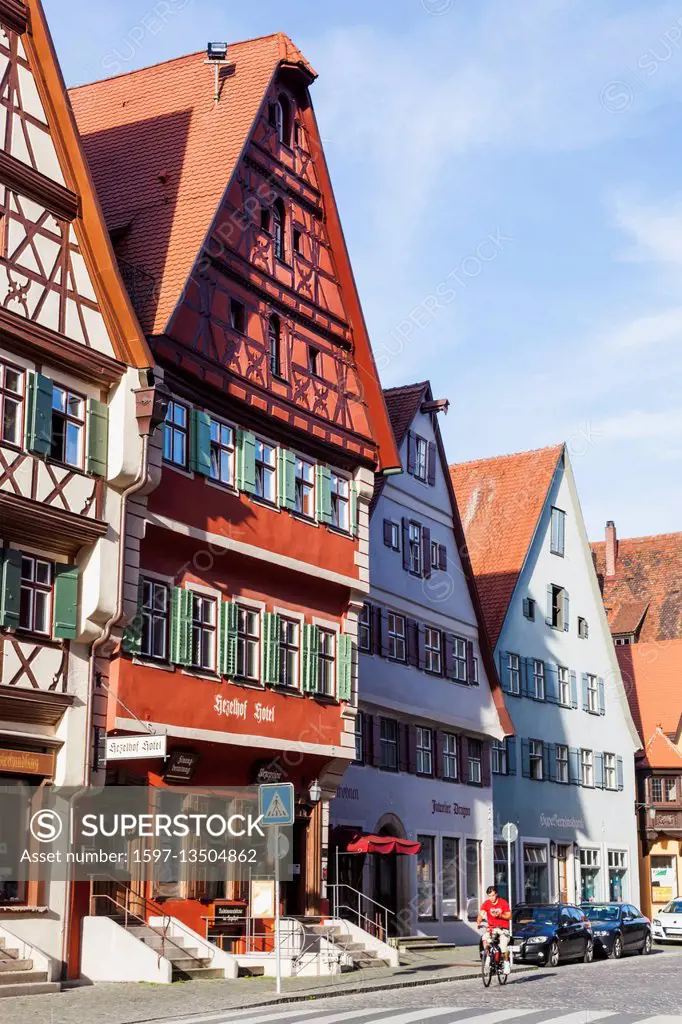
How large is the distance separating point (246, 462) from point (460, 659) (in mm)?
13991

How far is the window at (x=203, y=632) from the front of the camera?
89.5 feet

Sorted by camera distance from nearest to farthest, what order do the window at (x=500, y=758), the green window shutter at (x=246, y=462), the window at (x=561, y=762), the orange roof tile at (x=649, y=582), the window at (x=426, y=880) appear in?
the green window shutter at (x=246, y=462) < the window at (x=426, y=880) < the window at (x=500, y=758) < the window at (x=561, y=762) < the orange roof tile at (x=649, y=582)

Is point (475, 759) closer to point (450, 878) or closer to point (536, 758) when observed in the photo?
point (450, 878)

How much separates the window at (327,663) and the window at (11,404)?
950cm

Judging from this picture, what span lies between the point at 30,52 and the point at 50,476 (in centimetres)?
728

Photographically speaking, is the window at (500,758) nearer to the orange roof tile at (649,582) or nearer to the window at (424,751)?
the window at (424,751)

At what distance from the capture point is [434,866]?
127ft

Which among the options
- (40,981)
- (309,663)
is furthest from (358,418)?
(40,981)

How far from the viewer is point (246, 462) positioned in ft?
95.0

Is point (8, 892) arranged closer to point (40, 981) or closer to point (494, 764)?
point (40, 981)

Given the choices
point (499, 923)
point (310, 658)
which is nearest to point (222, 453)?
point (310, 658)

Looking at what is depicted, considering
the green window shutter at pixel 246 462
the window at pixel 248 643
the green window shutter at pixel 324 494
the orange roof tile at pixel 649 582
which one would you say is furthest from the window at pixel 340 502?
the orange roof tile at pixel 649 582

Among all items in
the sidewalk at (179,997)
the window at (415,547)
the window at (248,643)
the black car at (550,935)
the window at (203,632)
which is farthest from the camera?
the window at (415,547)

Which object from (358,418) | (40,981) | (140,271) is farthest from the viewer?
(358,418)
